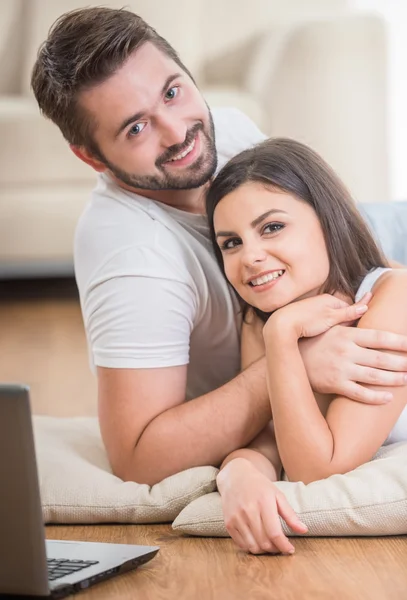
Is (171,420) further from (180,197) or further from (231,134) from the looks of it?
(231,134)

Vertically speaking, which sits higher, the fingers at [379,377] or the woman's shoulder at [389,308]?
the woman's shoulder at [389,308]

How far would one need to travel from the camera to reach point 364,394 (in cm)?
144

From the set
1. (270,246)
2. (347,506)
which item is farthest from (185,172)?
(347,506)

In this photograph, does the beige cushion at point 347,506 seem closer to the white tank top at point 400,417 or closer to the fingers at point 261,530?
the fingers at point 261,530

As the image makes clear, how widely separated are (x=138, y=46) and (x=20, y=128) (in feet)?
5.46

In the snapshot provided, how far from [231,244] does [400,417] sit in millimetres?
352

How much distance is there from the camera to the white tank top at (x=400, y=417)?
156 cm

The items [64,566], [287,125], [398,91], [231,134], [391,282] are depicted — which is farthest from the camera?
[398,91]

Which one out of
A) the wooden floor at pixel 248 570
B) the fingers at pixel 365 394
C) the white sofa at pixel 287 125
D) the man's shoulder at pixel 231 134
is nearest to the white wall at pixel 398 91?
the white sofa at pixel 287 125

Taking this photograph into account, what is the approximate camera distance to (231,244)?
1.57 metres

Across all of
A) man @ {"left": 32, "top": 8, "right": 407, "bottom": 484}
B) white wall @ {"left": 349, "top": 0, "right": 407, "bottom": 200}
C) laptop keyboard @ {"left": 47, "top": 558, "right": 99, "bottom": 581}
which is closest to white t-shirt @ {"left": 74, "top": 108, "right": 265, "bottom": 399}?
man @ {"left": 32, "top": 8, "right": 407, "bottom": 484}

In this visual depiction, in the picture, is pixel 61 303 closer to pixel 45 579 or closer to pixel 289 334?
pixel 289 334

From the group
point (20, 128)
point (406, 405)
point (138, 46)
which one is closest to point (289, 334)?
point (406, 405)

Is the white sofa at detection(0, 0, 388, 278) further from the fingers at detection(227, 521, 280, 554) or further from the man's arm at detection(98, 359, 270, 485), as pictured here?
the fingers at detection(227, 521, 280, 554)
